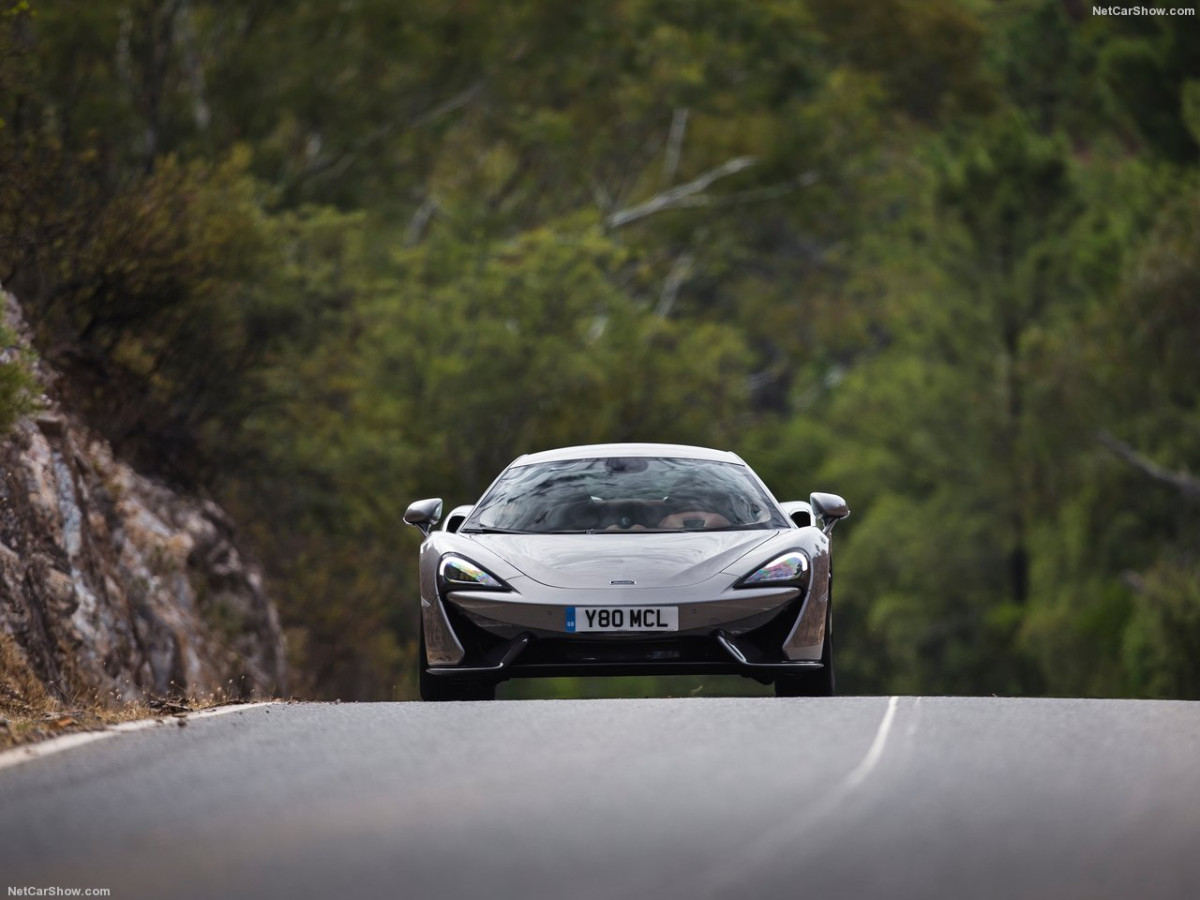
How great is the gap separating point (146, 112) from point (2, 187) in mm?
16881

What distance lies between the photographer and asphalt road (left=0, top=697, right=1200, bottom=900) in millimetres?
6523

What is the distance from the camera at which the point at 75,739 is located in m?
9.94

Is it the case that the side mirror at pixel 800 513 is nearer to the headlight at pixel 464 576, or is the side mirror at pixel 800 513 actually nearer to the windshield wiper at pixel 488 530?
the windshield wiper at pixel 488 530

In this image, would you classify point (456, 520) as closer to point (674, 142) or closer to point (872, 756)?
point (872, 756)

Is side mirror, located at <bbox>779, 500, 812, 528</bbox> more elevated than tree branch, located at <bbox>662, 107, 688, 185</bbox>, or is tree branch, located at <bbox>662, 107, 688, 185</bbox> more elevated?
tree branch, located at <bbox>662, 107, 688, 185</bbox>

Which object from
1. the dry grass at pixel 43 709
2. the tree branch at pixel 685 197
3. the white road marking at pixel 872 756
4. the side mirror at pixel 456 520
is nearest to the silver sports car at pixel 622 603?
the side mirror at pixel 456 520

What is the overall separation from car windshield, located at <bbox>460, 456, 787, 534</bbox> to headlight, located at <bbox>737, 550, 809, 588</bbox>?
644mm

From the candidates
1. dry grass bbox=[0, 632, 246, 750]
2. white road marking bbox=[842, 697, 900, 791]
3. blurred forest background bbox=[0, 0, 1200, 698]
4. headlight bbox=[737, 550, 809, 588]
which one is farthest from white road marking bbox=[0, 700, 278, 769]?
blurred forest background bbox=[0, 0, 1200, 698]

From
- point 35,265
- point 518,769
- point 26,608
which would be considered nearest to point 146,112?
point 35,265

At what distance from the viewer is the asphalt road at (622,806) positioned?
257 inches

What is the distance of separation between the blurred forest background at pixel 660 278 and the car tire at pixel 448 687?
756 centimetres

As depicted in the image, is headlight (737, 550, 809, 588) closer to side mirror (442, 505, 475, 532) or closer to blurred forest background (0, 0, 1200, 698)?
side mirror (442, 505, 475, 532)

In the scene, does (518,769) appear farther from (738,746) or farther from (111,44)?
(111,44)

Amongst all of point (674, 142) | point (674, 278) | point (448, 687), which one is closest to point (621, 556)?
point (448, 687)
